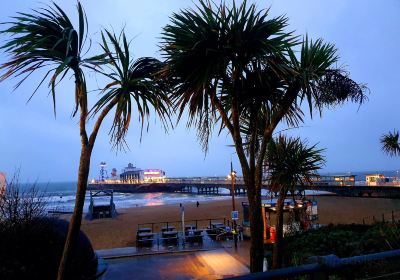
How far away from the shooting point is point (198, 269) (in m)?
11.3

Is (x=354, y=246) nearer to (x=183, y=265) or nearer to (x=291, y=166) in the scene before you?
(x=291, y=166)

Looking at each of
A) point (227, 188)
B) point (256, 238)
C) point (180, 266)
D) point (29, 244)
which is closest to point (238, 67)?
point (256, 238)

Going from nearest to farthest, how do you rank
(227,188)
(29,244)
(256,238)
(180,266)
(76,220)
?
(76,220) → (256,238) → (29,244) → (180,266) → (227,188)

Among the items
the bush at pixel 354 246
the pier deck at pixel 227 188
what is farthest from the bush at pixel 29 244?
the pier deck at pixel 227 188

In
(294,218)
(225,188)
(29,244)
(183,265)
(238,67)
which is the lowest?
(225,188)

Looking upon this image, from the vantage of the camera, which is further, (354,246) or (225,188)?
(225,188)

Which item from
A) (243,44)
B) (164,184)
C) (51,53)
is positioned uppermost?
(243,44)

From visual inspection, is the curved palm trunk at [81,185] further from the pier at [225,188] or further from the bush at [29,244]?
the pier at [225,188]

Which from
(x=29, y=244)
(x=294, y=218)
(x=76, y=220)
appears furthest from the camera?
(x=294, y=218)

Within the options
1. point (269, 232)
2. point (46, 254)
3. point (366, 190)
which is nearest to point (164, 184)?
point (366, 190)

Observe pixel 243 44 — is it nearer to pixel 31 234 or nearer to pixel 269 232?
pixel 31 234

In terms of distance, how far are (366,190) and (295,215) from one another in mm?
35015

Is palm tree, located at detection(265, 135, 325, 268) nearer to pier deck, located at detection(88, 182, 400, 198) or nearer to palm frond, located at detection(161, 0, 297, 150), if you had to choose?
pier deck, located at detection(88, 182, 400, 198)

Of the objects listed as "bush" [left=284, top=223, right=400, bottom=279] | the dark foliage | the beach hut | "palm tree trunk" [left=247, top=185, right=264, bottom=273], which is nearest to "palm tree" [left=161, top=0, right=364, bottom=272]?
"palm tree trunk" [left=247, top=185, right=264, bottom=273]
